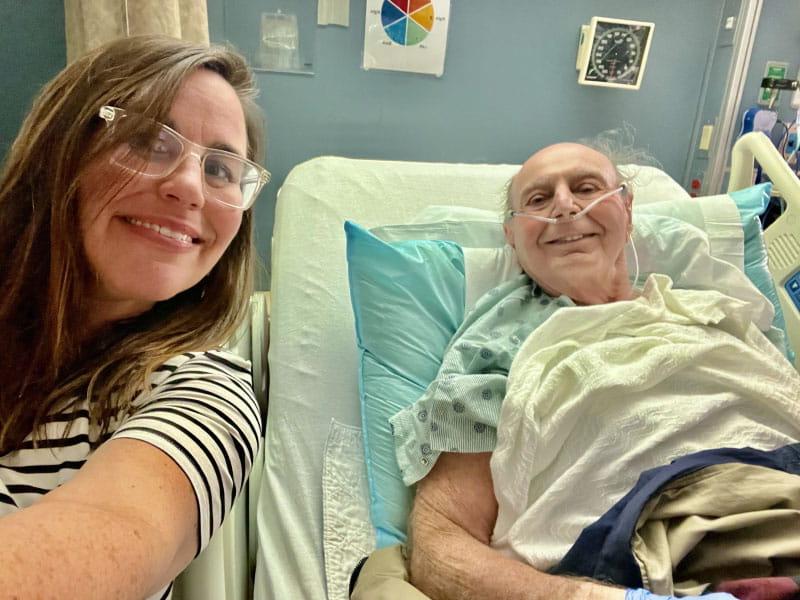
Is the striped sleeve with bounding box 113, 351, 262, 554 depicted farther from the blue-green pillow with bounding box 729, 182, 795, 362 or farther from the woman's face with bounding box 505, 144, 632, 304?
the blue-green pillow with bounding box 729, 182, 795, 362

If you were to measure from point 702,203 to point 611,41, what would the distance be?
761 millimetres

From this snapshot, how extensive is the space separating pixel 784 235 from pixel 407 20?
135cm

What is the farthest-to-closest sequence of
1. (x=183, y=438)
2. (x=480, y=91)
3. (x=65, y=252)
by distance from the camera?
(x=480, y=91) < (x=65, y=252) < (x=183, y=438)

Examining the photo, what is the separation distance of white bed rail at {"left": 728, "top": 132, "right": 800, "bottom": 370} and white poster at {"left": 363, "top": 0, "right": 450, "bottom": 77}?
1036 mm

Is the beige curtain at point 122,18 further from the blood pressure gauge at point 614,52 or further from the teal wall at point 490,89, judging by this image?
the blood pressure gauge at point 614,52

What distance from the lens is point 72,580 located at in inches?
19.1

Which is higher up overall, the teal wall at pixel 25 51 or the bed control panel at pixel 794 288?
the teal wall at pixel 25 51

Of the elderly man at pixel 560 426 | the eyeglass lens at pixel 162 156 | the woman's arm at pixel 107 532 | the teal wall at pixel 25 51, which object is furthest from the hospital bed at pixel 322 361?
the teal wall at pixel 25 51

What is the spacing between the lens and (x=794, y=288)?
170 cm

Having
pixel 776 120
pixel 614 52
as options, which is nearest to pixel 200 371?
pixel 614 52

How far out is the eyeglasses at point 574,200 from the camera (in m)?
1.36

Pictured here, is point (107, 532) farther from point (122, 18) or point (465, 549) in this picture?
point (122, 18)

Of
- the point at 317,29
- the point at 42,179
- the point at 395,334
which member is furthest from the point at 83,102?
the point at 317,29

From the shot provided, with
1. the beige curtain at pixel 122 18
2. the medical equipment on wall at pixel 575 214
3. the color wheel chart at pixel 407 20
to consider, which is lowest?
the medical equipment on wall at pixel 575 214
